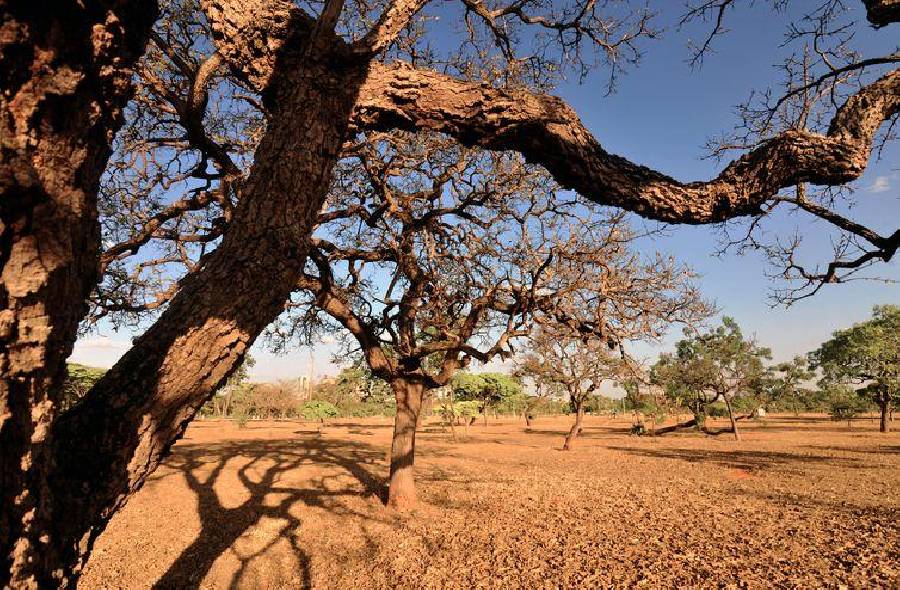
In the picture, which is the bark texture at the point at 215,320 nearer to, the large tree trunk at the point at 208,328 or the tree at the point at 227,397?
the large tree trunk at the point at 208,328

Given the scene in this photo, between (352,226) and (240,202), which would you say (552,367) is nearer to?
(352,226)

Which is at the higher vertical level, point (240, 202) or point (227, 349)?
point (240, 202)

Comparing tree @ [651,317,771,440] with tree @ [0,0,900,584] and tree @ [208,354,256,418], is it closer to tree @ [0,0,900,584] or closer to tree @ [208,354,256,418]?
tree @ [0,0,900,584]

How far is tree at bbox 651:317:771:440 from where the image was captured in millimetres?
32094

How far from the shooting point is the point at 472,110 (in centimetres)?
262

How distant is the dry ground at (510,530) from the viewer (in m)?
6.20

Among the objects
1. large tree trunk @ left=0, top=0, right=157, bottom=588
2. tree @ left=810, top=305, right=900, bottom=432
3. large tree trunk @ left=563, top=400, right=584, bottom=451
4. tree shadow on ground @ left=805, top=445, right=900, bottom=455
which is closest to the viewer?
large tree trunk @ left=0, top=0, right=157, bottom=588

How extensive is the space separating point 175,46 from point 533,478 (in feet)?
46.1

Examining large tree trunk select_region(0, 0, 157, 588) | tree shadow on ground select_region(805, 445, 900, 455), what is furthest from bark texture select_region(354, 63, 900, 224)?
tree shadow on ground select_region(805, 445, 900, 455)

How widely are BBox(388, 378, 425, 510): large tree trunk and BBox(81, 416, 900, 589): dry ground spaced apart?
1.75ft

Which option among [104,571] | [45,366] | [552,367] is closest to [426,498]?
[104,571]

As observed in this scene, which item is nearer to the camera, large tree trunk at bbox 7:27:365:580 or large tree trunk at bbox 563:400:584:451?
large tree trunk at bbox 7:27:365:580

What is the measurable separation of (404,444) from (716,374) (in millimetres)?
31381

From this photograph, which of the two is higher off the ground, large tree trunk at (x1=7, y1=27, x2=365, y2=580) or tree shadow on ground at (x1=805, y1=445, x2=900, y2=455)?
large tree trunk at (x1=7, y1=27, x2=365, y2=580)
